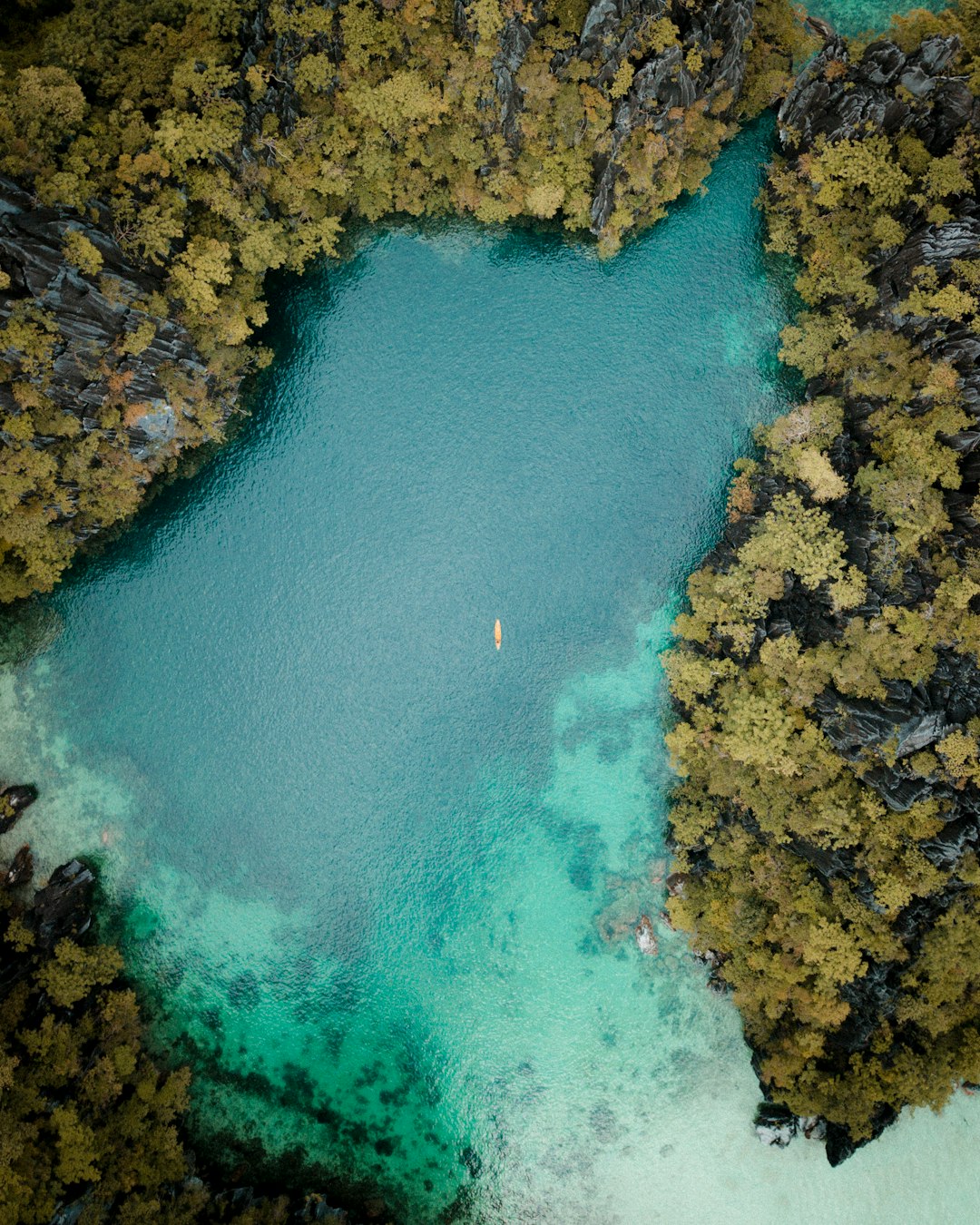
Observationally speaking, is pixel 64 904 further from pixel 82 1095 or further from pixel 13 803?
pixel 82 1095

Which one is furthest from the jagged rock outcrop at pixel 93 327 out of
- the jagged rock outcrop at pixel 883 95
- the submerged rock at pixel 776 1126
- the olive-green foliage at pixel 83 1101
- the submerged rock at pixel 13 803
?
the submerged rock at pixel 776 1126

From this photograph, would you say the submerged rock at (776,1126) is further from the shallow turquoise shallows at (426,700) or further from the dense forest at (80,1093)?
the dense forest at (80,1093)

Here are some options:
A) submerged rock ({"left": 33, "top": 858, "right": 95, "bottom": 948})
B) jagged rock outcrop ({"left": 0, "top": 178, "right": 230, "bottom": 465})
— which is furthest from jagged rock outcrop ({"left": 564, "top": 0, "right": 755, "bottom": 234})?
submerged rock ({"left": 33, "top": 858, "right": 95, "bottom": 948})

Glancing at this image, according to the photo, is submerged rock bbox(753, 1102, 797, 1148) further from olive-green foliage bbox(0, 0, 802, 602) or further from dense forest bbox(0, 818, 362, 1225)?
olive-green foliage bbox(0, 0, 802, 602)

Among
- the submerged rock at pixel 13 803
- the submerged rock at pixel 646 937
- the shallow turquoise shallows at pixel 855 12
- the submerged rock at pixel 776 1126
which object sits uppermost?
the shallow turquoise shallows at pixel 855 12

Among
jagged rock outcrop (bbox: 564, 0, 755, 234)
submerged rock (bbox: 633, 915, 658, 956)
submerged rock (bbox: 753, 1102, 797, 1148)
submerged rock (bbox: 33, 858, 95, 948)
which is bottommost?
submerged rock (bbox: 33, 858, 95, 948)

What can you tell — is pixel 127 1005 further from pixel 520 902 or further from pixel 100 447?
pixel 100 447
